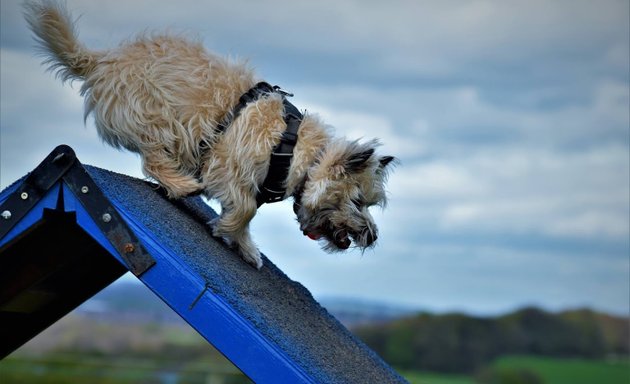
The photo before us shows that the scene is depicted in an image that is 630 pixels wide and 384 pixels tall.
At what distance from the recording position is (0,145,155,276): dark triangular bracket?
10.8 ft

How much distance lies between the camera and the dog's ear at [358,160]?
13.6 feet

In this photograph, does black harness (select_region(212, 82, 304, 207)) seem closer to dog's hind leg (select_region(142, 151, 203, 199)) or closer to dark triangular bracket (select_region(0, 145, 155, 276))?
dog's hind leg (select_region(142, 151, 203, 199))

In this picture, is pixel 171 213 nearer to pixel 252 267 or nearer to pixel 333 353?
pixel 252 267

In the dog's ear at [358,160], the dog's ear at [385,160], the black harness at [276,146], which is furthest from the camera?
the dog's ear at [385,160]

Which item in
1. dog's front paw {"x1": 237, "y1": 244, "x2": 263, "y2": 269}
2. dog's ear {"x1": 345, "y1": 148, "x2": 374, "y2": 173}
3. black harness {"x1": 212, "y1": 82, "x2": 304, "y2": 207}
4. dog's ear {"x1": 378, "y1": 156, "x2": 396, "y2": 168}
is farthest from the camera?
dog's front paw {"x1": 237, "y1": 244, "x2": 263, "y2": 269}

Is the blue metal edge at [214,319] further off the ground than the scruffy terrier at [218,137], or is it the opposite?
the scruffy terrier at [218,137]

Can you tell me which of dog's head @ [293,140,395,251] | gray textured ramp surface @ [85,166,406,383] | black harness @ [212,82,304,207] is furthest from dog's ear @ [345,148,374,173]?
gray textured ramp surface @ [85,166,406,383]

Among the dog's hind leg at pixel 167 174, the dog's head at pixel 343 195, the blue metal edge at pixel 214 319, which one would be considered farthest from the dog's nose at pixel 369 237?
the blue metal edge at pixel 214 319

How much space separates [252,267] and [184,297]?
1.35m

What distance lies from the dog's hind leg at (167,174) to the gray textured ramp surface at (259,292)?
65 mm

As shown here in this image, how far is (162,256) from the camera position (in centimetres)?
329

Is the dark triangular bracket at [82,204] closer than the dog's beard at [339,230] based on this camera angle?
Yes

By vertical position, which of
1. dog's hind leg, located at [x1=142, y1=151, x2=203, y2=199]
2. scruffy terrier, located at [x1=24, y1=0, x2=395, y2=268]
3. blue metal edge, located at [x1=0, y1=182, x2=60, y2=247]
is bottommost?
blue metal edge, located at [x1=0, y1=182, x2=60, y2=247]

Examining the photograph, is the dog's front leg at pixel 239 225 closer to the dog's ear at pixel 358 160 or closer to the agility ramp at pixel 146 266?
the agility ramp at pixel 146 266
